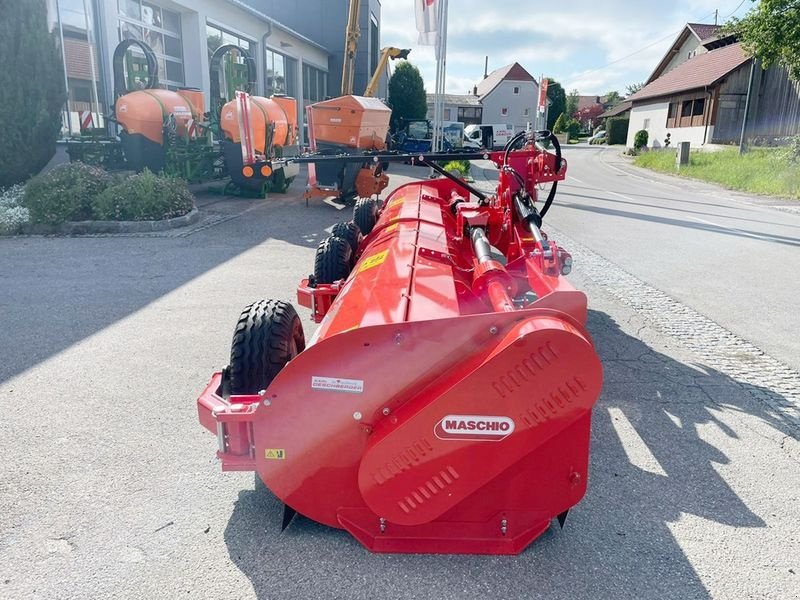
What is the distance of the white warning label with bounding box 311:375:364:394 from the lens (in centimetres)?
235

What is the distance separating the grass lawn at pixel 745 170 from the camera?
18.0 metres

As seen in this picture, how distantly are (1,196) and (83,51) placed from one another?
419 centimetres

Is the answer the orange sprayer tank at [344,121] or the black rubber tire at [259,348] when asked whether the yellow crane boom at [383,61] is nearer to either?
the orange sprayer tank at [344,121]

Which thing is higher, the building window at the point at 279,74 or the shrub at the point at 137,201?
the building window at the point at 279,74

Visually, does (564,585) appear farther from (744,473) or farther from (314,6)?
(314,6)

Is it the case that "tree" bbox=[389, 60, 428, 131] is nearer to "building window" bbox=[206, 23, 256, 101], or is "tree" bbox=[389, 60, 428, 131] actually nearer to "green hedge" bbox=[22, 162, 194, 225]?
"building window" bbox=[206, 23, 256, 101]

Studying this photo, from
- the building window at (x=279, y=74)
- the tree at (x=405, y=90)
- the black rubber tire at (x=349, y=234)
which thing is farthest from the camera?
the tree at (x=405, y=90)

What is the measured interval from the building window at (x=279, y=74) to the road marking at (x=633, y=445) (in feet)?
A: 67.3

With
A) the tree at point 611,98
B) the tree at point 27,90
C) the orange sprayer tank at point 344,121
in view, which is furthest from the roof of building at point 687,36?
the tree at point 611,98

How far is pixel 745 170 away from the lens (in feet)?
68.0

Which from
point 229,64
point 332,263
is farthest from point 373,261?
point 229,64

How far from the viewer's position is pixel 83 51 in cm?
1251

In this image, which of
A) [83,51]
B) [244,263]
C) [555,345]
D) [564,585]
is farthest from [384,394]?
[83,51]

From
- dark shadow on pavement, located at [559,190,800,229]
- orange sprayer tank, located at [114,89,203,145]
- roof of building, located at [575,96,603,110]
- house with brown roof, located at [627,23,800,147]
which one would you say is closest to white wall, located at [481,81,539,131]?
house with brown roof, located at [627,23,800,147]
